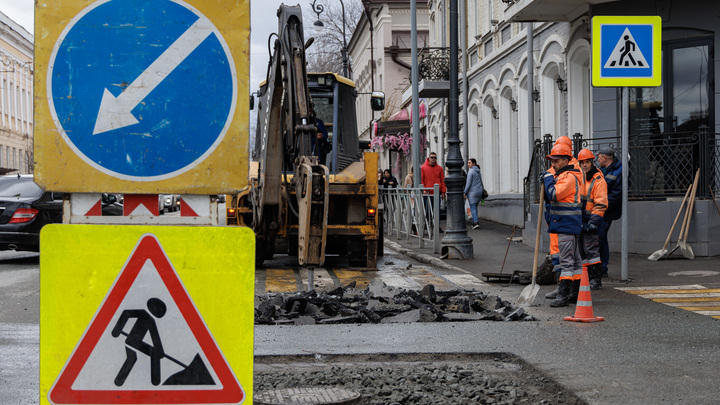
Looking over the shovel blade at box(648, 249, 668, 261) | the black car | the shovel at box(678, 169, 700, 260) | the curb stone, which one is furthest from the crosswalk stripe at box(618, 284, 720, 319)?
the black car

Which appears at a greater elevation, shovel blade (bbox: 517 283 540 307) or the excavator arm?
the excavator arm

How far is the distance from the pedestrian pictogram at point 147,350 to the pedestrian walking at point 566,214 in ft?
23.8

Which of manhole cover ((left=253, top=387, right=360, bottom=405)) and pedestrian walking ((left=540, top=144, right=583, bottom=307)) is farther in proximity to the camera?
pedestrian walking ((left=540, top=144, right=583, bottom=307))

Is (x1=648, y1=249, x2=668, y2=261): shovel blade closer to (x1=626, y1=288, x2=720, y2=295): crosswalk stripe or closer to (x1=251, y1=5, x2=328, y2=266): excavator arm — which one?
(x1=626, y1=288, x2=720, y2=295): crosswalk stripe

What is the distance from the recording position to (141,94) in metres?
3.11

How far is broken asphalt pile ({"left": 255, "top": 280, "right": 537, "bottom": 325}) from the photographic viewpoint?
865 cm

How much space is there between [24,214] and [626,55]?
10.1 metres

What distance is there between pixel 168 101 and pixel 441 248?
1315cm

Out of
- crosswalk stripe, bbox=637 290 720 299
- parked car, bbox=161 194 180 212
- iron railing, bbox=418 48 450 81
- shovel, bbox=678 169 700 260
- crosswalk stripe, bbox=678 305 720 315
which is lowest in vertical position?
crosswalk stripe, bbox=678 305 720 315

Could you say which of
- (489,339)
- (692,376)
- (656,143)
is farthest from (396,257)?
(692,376)

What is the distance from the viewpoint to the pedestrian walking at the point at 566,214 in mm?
9789

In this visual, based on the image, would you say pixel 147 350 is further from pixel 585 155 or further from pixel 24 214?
pixel 24 214

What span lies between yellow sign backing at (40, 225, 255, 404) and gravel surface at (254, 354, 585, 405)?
7.54 feet

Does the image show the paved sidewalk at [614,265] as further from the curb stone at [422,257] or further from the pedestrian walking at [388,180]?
the pedestrian walking at [388,180]
